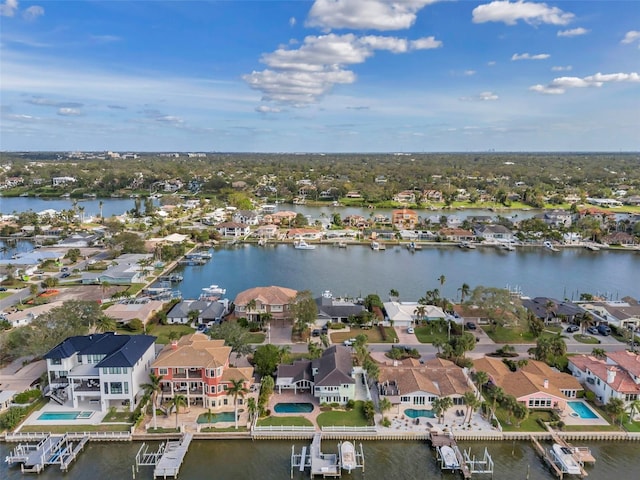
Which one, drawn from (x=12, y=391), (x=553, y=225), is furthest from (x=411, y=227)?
(x=12, y=391)

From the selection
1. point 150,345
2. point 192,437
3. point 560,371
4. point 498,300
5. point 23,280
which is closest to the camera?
point 192,437

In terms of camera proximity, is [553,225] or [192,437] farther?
[553,225]

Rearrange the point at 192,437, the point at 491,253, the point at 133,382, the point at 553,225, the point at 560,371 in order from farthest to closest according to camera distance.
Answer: the point at 553,225 → the point at 491,253 → the point at 560,371 → the point at 133,382 → the point at 192,437

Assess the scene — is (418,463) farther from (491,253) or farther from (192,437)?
(491,253)

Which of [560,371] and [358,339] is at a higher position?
[358,339]

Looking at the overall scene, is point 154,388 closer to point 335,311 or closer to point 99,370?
point 99,370

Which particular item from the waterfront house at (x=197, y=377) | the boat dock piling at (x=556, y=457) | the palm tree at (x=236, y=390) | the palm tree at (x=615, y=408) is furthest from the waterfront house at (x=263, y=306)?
the palm tree at (x=615, y=408)
